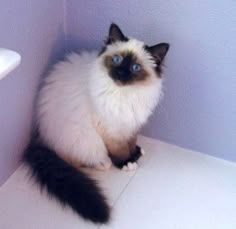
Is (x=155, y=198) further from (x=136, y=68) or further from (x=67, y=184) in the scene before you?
(x=136, y=68)

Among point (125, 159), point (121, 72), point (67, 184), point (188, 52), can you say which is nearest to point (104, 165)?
point (125, 159)

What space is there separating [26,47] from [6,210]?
55 centimetres

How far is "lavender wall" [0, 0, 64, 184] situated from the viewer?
1.04 m

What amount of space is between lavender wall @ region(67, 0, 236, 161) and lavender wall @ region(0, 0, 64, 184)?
0.34ft

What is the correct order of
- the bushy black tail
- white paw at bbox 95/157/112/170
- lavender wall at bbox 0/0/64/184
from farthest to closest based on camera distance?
white paw at bbox 95/157/112/170 < the bushy black tail < lavender wall at bbox 0/0/64/184

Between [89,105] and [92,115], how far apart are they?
36 millimetres

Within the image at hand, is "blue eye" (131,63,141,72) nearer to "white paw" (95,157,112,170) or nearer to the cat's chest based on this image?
the cat's chest

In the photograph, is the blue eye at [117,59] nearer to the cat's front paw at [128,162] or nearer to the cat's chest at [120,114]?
the cat's chest at [120,114]

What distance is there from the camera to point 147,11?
117 cm

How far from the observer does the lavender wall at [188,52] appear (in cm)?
113

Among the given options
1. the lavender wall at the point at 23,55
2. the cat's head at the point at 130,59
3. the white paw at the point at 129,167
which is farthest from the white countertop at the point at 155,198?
the cat's head at the point at 130,59

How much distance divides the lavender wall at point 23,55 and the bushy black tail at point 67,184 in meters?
0.09

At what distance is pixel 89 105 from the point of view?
122 cm

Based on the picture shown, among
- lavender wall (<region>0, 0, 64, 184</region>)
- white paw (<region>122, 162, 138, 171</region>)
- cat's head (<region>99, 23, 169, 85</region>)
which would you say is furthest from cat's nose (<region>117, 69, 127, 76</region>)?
white paw (<region>122, 162, 138, 171</region>)
